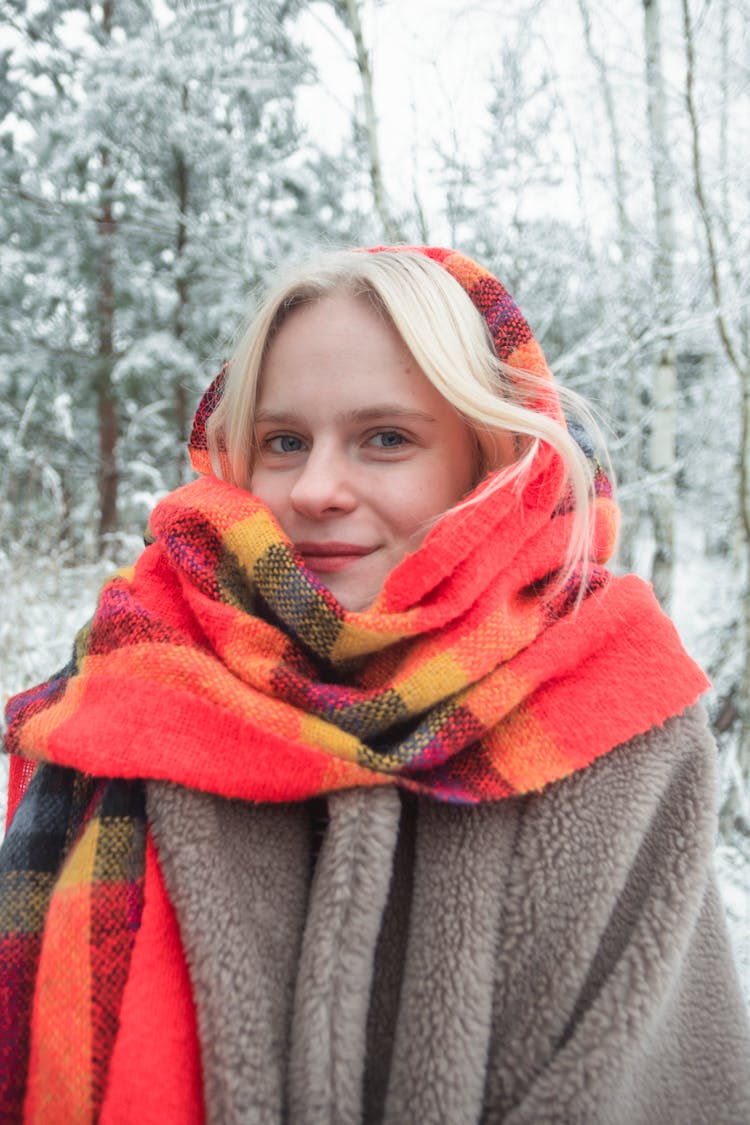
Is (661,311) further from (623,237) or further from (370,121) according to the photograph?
(370,121)

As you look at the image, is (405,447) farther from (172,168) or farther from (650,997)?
(172,168)

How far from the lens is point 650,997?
794 millimetres

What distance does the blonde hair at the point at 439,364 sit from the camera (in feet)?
3.59

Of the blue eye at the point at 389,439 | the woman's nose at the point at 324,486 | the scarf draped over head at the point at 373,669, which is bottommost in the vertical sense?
the scarf draped over head at the point at 373,669

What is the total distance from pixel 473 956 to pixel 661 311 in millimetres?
4008

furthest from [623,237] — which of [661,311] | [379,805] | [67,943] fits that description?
[67,943]

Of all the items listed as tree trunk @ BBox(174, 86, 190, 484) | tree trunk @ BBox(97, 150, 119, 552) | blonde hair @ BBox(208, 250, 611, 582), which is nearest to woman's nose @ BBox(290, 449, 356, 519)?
blonde hair @ BBox(208, 250, 611, 582)

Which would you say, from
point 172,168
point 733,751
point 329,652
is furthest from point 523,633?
point 172,168

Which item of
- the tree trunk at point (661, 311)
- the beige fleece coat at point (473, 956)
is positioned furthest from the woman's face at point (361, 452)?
the tree trunk at point (661, 311)

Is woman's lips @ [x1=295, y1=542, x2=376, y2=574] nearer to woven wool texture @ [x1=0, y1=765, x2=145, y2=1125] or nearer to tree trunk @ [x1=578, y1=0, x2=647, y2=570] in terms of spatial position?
woven wool texture @ [x1=0, y1=765, x2=145, y2=1125]

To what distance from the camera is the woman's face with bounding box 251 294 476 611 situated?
1.08 meters

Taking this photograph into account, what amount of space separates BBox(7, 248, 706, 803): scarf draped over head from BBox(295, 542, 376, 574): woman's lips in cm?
6

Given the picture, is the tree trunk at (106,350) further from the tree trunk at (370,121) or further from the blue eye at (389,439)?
the blue eye at (389,439)

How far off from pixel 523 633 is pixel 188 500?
2.12ft
